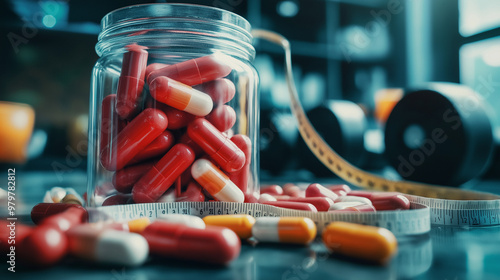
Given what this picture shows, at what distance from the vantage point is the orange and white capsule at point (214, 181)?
1200 mm

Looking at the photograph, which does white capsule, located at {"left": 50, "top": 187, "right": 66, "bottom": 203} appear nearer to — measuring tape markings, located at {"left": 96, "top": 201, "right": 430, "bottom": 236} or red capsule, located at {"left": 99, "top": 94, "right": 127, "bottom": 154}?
red capsule, located at {"left": 99, "top": 94, "right": 127, "bottom": 154}

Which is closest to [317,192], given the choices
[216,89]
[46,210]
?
[216,89]

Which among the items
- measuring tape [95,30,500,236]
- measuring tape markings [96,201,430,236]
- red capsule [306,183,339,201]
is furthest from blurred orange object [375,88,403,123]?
measuring tape markings [96,201,430,236]

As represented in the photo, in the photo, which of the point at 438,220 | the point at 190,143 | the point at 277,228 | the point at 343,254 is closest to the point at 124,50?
the point at 190,143

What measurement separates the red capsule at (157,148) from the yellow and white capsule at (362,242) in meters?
0.61

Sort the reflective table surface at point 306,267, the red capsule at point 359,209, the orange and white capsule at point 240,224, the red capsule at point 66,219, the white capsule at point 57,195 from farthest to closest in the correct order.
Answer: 1. the white capsule at point 57,195
2. the red capsule at point 359,209
3. the orange and white capsule at point 240,224
4. the red capsule at point 66,219
5. the reflective table surface at point 306,267

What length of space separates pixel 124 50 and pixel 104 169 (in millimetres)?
418

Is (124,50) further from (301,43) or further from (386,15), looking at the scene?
(386,15)

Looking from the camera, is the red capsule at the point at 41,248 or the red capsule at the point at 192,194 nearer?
the red capsule at the point at 41,248

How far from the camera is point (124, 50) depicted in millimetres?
1345

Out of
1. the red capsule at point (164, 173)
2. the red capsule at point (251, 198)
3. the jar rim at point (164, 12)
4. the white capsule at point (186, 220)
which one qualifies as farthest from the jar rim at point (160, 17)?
the white capsule at point (186, 220)

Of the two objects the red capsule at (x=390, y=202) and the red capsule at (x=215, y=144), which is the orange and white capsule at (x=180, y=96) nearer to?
the red capsule at (x=215, y=144)

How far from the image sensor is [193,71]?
124 cm

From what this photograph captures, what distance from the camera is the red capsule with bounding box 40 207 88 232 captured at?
86 cm
